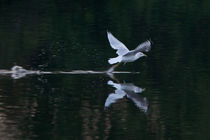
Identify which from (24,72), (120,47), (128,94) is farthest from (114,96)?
(24,72)

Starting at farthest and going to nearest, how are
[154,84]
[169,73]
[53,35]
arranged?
1. [53,35]
2. [169,73]
3. [154,84]

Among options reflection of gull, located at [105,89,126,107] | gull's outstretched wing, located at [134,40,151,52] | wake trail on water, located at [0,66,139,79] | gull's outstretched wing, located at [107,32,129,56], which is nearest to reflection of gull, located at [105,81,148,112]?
reflection of gull, located at [105,89,126,107]

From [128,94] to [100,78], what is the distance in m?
1.97

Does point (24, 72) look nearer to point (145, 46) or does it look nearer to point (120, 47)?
point (120, 47)

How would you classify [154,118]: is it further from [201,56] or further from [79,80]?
[201,56]

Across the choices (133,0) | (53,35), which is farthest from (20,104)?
(133,0)

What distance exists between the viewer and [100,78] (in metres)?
19.8

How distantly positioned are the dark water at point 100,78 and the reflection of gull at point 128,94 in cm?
3

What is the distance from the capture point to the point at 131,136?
1421cm

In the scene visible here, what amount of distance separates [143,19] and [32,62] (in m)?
11.4

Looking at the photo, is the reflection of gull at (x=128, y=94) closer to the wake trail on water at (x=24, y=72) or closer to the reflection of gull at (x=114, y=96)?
the reflection of gull at (x=114, y=96)

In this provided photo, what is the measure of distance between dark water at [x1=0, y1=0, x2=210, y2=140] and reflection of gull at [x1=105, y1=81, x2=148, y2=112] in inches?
1.1

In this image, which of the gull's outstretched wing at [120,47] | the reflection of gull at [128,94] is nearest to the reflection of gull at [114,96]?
the reflection of gull at [128,94]

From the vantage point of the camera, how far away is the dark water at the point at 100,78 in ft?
48.6
